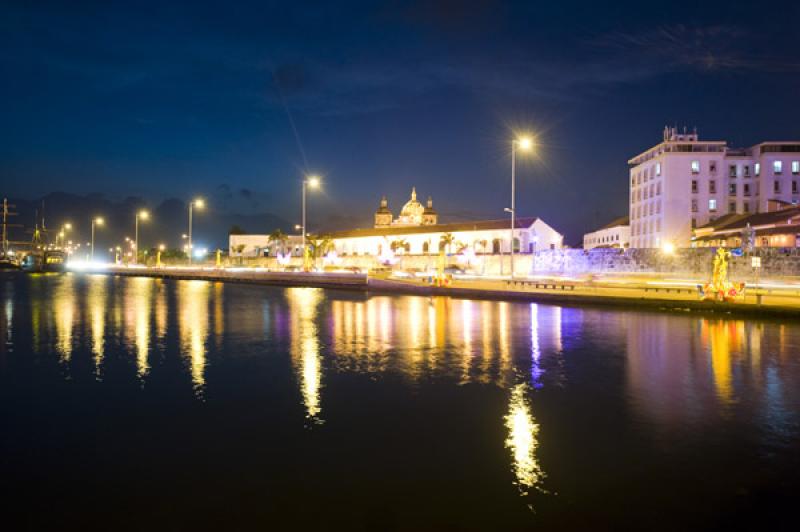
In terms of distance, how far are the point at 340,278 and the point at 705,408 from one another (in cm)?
3676

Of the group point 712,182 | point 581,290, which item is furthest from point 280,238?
point 581,290

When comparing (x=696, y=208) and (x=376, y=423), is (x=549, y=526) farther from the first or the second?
(x=696, y=208)

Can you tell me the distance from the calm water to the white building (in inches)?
2947

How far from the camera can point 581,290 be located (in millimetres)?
32688

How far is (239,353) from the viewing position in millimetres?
13656

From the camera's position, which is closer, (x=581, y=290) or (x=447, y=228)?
(x=581, y=290)

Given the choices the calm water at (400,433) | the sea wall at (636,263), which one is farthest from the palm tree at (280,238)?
the calm water at (400,433)

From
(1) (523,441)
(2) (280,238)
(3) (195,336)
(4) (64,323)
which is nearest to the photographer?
(1) (523,441)

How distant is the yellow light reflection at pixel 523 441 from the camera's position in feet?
19.5

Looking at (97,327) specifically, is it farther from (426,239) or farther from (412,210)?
(412,210)

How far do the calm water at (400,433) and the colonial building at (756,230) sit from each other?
36.5m

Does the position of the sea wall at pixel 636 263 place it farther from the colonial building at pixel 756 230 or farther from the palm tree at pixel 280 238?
the palm tree at pixel 280 238

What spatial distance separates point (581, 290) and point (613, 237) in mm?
63827

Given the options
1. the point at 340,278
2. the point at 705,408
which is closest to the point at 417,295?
the point at 340,278
